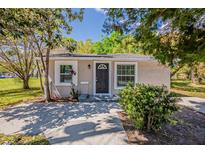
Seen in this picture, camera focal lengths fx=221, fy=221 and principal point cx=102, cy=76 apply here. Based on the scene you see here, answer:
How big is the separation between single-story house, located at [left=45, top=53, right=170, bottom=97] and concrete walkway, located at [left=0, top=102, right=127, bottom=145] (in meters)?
2.48

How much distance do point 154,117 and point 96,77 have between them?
279 inches

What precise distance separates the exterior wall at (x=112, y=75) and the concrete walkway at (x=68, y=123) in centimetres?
246

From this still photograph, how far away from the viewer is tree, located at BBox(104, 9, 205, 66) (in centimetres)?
562

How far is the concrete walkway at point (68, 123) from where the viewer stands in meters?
5.60

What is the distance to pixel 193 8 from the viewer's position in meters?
5.00

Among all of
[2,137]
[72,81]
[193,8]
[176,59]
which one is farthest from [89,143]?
[72,81]

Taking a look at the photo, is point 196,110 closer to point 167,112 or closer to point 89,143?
point 167,112

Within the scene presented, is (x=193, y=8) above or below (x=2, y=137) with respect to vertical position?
above

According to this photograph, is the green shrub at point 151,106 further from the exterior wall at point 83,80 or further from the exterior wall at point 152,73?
the exterior wall at point 152,73

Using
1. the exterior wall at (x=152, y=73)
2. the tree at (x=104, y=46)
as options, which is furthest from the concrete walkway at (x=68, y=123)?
the tree at (x=104, y=46)

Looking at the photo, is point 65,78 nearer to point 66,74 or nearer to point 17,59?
point 66,74

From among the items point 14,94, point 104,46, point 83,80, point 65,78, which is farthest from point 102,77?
point 104,46

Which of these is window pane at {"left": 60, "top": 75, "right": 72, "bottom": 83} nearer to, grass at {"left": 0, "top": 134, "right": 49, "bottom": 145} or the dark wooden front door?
the dark wooden front door

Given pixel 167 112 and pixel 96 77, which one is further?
pixel 96 77
